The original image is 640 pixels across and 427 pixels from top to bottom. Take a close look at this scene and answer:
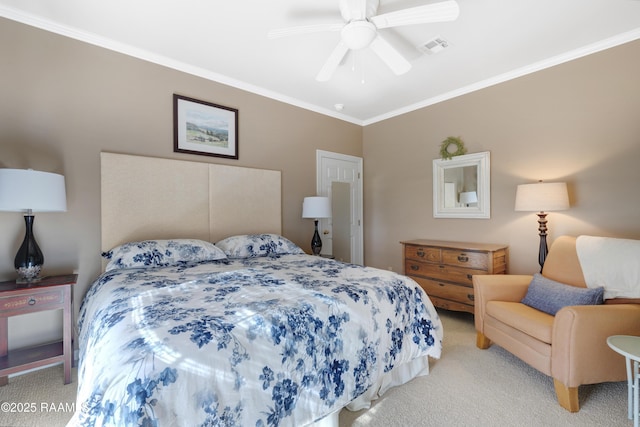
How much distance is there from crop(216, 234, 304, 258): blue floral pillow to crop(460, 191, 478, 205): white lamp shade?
2.11 meters

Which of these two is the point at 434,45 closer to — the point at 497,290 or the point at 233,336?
the point at 497,290

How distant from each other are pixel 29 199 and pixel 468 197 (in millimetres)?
4029

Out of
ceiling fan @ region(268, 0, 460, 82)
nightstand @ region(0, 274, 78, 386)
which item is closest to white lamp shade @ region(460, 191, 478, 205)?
ceiling fan @ region(268, 0, 460, 82)

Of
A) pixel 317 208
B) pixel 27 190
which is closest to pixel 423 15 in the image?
pixel 317 208

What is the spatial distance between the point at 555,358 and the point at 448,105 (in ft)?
9.61

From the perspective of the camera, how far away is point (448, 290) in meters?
3.06

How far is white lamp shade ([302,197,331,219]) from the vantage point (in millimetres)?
3508

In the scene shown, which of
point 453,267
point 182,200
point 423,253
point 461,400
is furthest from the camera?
point 423,253

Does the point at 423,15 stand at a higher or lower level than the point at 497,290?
higher

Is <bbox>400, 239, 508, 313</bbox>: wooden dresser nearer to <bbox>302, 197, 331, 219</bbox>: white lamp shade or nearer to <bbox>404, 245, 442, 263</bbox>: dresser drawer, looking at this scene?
<bbox>404, 245, 442, 263</bbox>: dresser drawer

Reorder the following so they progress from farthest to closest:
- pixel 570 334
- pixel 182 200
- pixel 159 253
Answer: pixel 182 200 → pixel 159 253 → pixel 570 334

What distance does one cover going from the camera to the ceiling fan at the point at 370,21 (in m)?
1.64

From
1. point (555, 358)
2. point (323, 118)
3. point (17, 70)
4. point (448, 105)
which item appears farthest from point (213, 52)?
point (555, 358)

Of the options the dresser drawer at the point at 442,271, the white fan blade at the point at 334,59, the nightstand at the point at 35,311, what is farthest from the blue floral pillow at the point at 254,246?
the white fan blade at the point at 334,59
